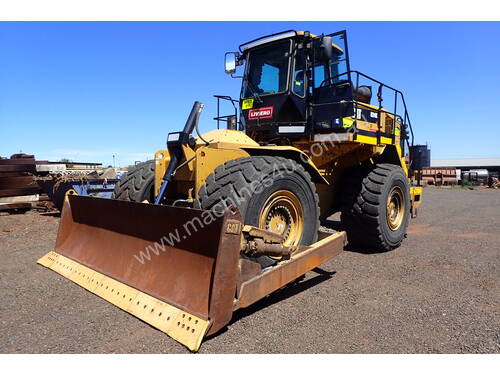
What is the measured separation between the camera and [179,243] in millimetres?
3281

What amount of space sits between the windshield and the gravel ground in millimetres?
2855

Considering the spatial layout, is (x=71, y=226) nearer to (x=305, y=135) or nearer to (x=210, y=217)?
(x=210, y=217)

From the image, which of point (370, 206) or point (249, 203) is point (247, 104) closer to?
point (370, 206)

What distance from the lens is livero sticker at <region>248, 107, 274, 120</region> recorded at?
212 inches

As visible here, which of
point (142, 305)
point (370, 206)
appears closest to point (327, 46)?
point (370, 206)

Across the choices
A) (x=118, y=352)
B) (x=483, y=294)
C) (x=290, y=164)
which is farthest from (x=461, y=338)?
(x=118, y=352)

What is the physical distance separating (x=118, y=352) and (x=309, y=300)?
6.32 ft

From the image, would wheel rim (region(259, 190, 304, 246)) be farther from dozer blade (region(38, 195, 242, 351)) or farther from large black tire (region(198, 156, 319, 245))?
dozer blade (region(38, 195, 242, 351))

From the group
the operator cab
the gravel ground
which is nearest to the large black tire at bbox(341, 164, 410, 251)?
the gravel ground

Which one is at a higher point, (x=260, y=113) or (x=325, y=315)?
(x=260, y=113)

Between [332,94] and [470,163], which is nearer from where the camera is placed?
[332,94]

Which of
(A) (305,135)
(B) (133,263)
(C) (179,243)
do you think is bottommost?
(B) (133,263)

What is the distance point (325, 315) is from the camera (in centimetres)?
333

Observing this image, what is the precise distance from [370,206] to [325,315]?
8.54 feet
